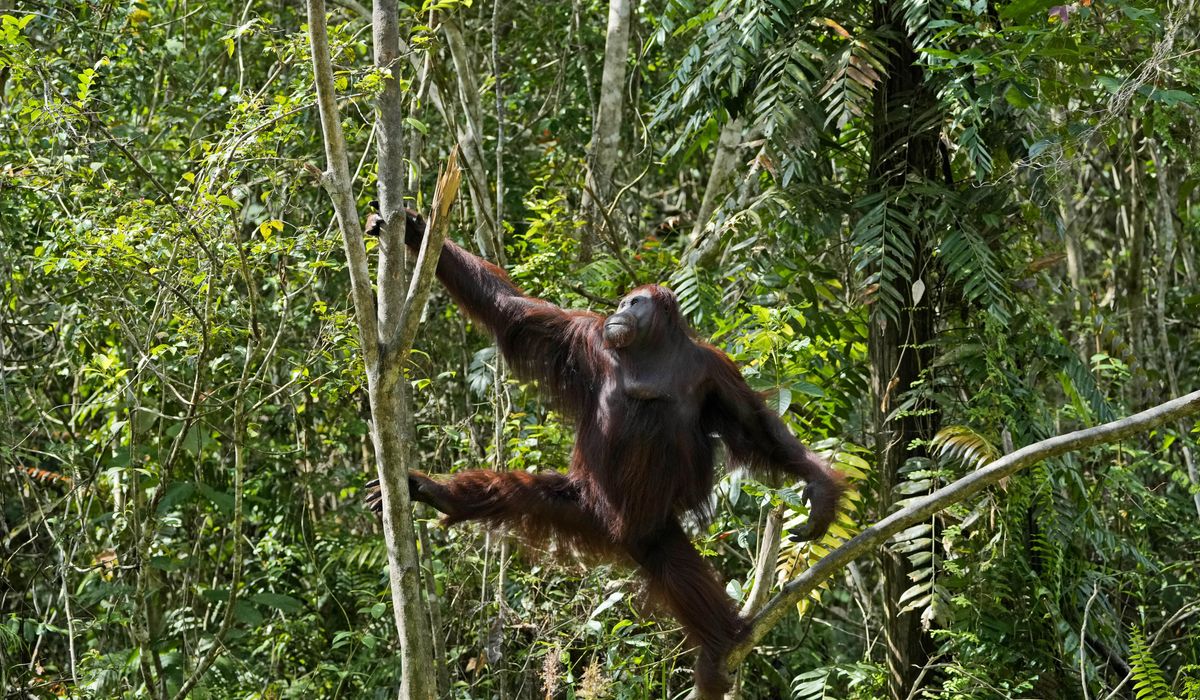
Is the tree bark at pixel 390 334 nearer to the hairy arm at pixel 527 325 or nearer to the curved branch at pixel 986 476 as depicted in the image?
the hairy arm at pixel 527 325

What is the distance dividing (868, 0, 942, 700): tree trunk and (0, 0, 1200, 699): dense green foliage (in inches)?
1.3

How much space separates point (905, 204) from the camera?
18.3 feet

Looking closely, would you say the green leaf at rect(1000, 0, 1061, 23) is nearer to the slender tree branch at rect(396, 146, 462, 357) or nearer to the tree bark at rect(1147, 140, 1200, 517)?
the slender tree branch at rect(396, 146, 462, 357)

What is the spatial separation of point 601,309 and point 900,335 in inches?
69.1

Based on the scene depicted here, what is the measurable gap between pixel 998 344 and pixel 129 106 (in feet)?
18.3

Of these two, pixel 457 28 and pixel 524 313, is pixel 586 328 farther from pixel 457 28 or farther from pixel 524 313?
pixel 457 28

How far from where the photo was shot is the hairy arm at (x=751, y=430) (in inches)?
180

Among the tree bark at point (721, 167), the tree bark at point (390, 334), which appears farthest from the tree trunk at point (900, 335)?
the tree bark at point (390, 334)

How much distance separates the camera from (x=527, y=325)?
4.72m

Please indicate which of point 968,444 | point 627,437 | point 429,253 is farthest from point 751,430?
point 429,253

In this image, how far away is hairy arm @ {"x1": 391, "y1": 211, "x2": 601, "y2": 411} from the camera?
15.4ft

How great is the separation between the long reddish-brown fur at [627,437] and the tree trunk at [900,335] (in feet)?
4.08

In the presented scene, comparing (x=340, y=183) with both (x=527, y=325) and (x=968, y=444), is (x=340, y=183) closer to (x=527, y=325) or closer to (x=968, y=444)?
(x=527, y=325)

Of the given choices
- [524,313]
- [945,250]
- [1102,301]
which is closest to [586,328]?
[524,313]
